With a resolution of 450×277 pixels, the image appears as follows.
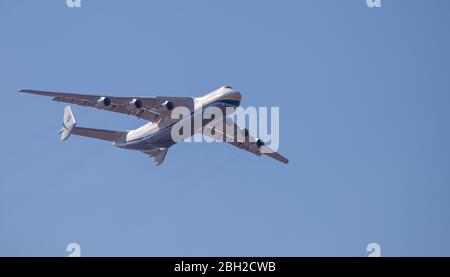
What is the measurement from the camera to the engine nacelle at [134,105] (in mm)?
38625

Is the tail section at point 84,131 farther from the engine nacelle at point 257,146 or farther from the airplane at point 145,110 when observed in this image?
the engine nacelle at point 257,146

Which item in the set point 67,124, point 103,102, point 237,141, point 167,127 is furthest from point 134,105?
point 237,141

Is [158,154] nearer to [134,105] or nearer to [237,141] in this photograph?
[237,141]

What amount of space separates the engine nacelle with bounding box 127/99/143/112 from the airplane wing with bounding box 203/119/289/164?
597cm

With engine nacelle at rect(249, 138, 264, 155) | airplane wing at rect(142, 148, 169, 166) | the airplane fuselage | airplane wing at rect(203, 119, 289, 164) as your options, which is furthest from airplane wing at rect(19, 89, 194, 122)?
engine nacelle at rect(249, 138, 264, 155)

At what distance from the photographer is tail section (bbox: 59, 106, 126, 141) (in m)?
42.1

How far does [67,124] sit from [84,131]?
98 cm

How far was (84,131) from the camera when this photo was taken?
4250 centimetres

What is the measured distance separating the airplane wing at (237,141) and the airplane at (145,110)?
0.85 metres

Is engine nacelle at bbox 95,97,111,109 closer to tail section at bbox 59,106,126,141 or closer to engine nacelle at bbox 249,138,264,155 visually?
tail section at bbox 59,106,126,141
